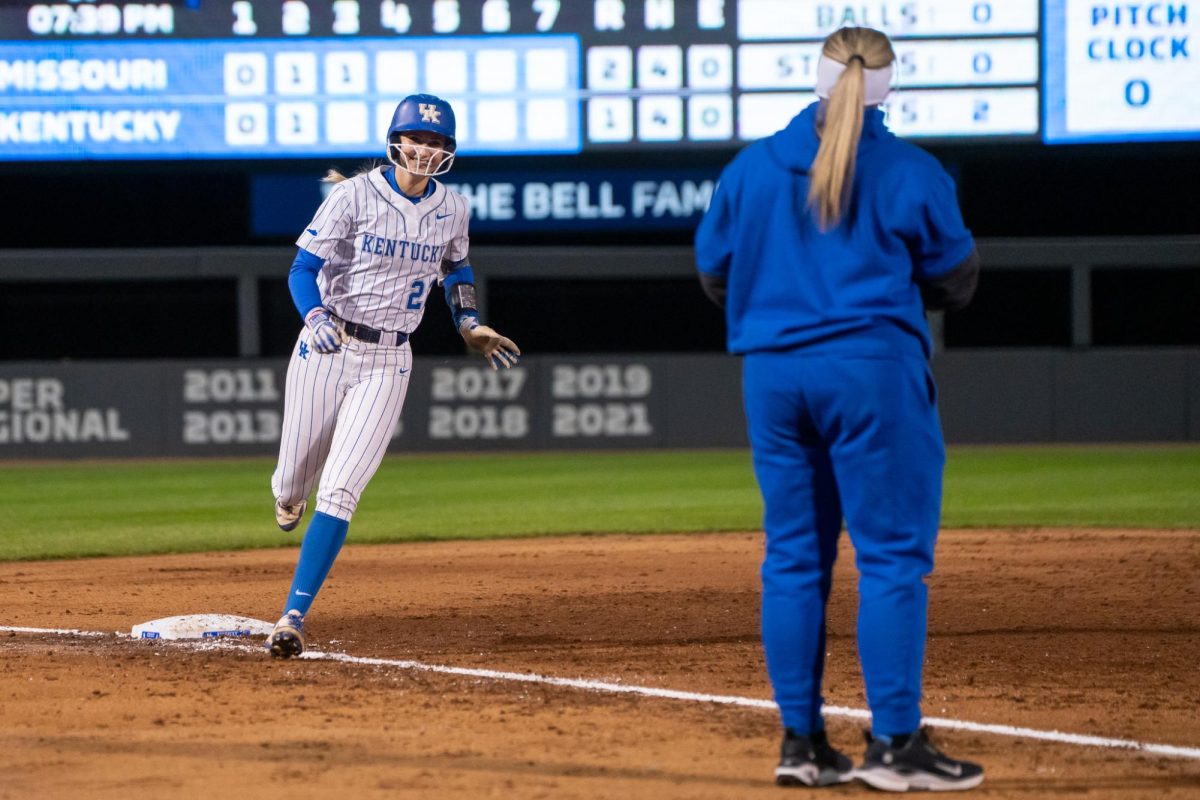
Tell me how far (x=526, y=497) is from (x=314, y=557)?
6890 millimetres

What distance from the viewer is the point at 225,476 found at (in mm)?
13891

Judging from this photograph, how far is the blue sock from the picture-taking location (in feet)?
15.4

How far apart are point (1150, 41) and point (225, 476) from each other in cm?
894

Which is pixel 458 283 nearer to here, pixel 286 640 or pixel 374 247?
pixel 374 247

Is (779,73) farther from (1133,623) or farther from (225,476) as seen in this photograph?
(1133,623)

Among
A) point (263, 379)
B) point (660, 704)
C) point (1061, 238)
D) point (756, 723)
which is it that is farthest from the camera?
point (1061, 238)

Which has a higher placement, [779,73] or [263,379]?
[779,73]

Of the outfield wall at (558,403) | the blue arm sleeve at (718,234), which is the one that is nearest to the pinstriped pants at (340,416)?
the blue arm sleeve at (718,234)

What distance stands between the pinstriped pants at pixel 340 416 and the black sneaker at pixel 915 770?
2172 mm

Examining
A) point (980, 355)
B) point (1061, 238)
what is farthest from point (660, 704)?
point (1061, 238)

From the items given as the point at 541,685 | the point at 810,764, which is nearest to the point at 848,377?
the point at 810,764

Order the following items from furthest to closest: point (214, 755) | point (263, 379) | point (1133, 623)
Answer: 1. point (263, 379)
2. point (1133, 623)
3. point (214, 755)

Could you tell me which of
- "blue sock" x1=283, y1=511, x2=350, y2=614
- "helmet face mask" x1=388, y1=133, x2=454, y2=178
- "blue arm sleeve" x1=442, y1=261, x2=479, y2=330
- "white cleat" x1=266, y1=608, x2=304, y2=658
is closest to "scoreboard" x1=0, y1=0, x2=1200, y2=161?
"blue arm sleeve" x1=442, y1=261, x2=479, y2=330

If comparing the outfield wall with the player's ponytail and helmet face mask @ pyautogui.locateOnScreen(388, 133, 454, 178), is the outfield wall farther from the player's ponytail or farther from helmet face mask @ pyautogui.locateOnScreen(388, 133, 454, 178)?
the player's ponytail
